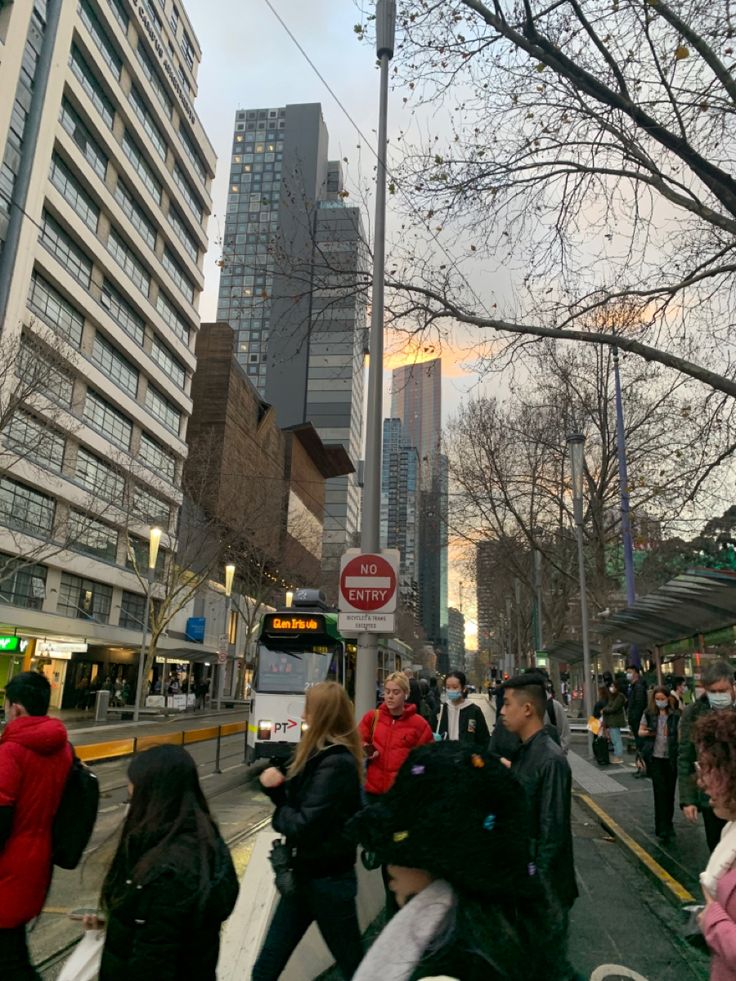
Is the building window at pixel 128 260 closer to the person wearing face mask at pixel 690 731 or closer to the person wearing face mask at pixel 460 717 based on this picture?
the person wearing face mask at pixel 460 717

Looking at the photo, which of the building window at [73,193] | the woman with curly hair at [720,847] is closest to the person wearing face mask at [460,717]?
the woman with curly hair at [720,847]

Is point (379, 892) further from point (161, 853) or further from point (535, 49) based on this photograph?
point (535, 49)

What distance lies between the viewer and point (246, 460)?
54312mm

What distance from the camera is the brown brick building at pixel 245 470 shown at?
42562mm

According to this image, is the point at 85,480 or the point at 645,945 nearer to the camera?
the point at 645,945

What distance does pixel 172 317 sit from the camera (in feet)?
157

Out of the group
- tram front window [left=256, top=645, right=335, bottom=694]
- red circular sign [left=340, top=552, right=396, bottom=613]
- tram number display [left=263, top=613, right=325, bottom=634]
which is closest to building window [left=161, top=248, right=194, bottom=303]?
tram number display [left=263, top=613, right=325, bottom=634]

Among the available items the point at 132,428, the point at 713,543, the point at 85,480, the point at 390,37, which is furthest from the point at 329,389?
the point at 390,37

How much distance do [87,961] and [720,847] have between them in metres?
2.11

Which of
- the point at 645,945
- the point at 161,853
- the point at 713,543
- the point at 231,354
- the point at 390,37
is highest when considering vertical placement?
the point at 231,354

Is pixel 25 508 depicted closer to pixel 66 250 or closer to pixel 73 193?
pixel 66 250

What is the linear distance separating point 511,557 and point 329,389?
76.0m

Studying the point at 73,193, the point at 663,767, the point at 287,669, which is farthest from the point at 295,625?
the point at 73,193

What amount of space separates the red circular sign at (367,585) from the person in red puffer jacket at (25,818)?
429cm
